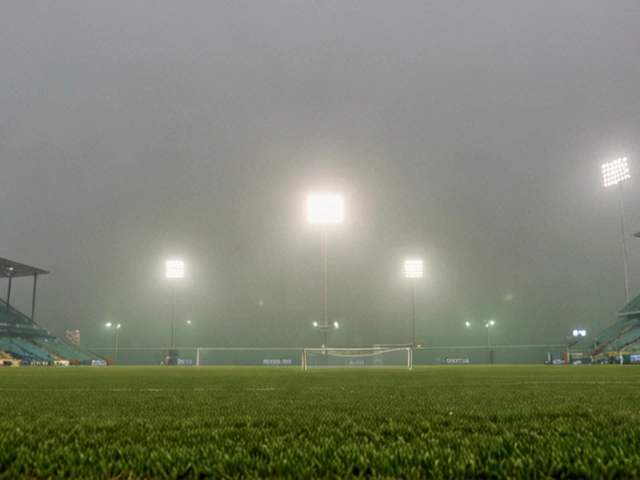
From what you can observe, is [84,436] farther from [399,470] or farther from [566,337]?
[566,337]

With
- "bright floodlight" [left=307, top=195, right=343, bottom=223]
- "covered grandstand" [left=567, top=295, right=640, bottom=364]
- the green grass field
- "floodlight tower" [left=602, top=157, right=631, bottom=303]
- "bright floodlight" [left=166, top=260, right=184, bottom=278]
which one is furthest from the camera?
"bright floodlight" [left=166, top=260, right=184, bottom=278]

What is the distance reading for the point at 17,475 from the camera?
211 centimetres

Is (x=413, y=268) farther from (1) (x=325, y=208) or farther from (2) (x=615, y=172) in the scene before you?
(2) (x=615, y=172)

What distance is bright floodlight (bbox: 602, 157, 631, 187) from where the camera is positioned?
40.2 metres

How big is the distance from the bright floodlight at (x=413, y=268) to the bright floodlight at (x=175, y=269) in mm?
19440

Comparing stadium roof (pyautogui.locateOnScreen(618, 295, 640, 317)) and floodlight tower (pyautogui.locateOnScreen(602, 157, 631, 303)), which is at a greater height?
floodlight tower (pyautogui.locateOnScreen(602, 157, 631, 303))

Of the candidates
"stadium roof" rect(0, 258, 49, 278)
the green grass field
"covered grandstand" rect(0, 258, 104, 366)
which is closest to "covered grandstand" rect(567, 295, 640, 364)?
the green grass field

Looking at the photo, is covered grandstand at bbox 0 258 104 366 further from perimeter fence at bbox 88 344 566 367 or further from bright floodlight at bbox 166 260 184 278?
bright floodlight at bbox 166 260 184 278

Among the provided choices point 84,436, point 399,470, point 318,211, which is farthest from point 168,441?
point 318,211

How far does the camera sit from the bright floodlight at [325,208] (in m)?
33.6

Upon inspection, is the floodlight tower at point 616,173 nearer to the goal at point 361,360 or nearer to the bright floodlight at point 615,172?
the bright floodlight at point 615,172

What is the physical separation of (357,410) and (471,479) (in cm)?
266

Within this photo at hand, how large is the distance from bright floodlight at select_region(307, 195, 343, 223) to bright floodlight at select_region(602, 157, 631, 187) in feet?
77.5

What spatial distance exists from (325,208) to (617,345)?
26738 millimetres
